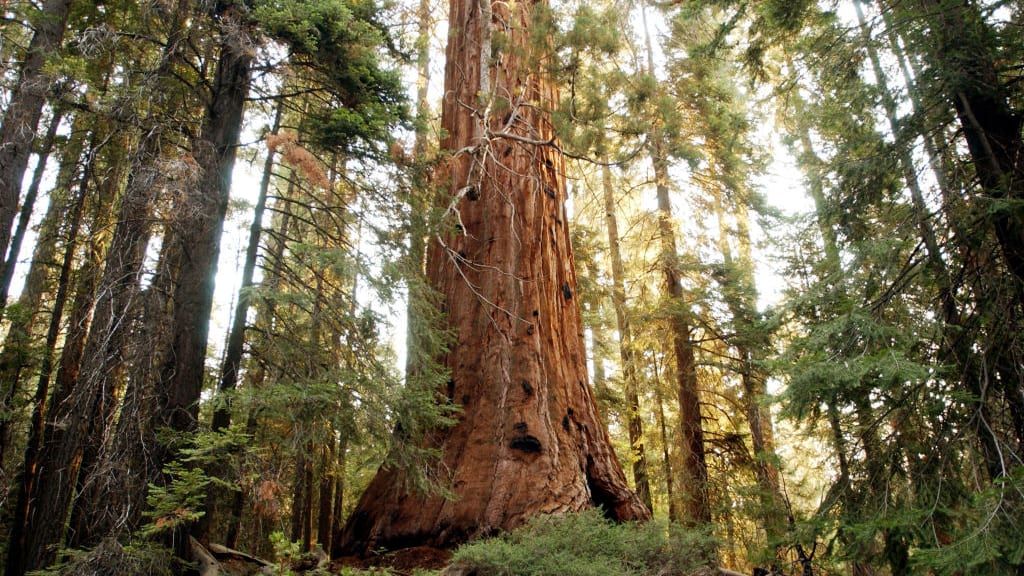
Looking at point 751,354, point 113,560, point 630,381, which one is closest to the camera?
point 113,560

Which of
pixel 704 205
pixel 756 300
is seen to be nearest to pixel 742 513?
pixel 756 300

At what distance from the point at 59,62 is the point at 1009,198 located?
8.73 m

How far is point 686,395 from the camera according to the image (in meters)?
10.5

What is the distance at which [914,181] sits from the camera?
240 inches

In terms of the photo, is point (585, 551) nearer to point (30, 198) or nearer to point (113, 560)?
point (113, 560)

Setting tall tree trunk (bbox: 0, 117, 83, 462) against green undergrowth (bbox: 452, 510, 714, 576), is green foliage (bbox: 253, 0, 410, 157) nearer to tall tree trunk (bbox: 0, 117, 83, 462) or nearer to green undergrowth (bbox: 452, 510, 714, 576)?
tall tree trunk (bbox: 0, 117, 83, 462)

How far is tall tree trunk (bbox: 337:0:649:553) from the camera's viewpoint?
19.4 ft

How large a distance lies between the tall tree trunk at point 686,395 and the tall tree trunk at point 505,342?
121 inches

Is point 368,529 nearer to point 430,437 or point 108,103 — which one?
point 430,437

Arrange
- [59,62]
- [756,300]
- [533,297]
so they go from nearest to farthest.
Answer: [59,62]
[533,297]
[756,300]

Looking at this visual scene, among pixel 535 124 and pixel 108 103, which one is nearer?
pixel 108 103

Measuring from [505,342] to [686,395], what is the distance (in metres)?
5.18

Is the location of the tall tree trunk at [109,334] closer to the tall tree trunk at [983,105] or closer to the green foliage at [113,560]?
the green foliage at [113,560]

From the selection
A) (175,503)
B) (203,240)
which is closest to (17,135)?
(203,240)
